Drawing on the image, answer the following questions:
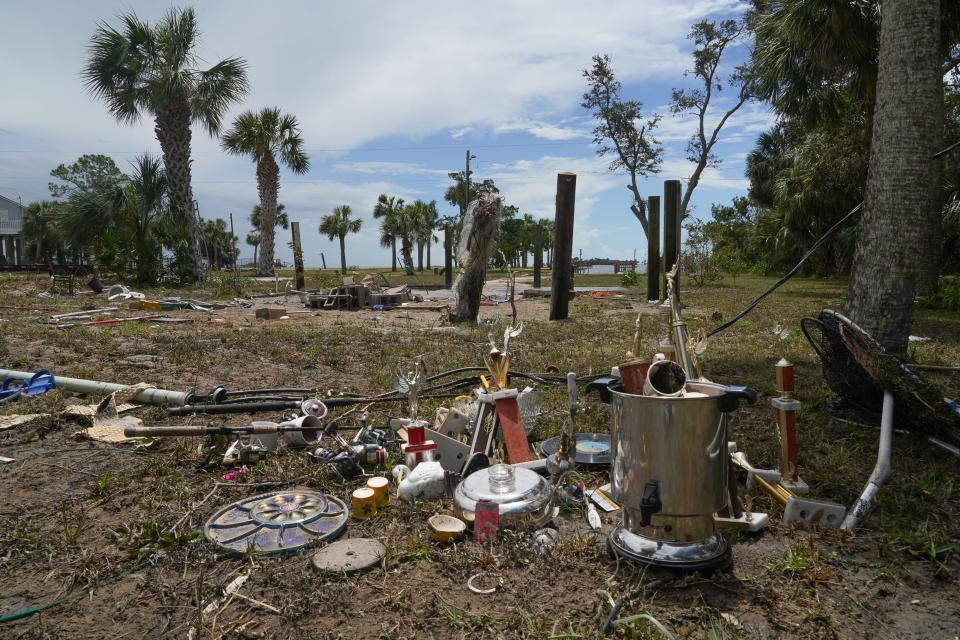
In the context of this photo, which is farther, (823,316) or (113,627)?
(823,316)

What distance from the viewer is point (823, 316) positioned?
3.51 m

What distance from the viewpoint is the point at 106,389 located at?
488 cm

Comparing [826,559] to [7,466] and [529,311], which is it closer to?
[7,466]

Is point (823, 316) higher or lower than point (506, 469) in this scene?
higher

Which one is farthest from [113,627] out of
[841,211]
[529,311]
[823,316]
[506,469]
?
[841,211]

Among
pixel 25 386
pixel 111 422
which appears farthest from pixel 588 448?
pixel 25 386

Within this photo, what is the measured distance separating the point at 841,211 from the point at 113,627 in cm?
2045

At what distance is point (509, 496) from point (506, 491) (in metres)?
0.03

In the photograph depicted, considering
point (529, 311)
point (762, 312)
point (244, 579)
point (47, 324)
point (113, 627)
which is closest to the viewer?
point (113, 627)

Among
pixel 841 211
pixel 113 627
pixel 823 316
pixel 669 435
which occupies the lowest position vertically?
pixel 113 627

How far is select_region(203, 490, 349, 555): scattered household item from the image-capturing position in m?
2.52

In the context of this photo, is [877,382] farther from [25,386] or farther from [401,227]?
[401,227]

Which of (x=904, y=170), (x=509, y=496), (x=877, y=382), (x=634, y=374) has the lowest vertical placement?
(x=509, y=496)

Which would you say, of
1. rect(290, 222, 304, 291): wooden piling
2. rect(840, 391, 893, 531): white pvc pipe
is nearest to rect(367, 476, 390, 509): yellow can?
rect(840, 391, 893, 531): white pvc pipe
